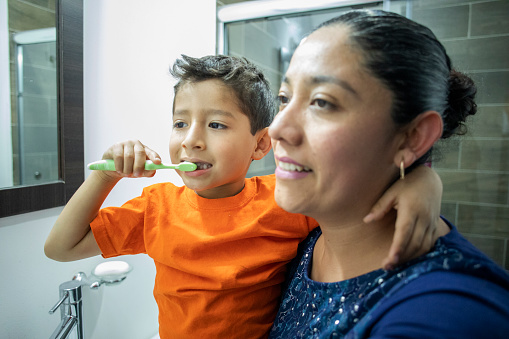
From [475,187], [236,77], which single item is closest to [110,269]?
[236,77]

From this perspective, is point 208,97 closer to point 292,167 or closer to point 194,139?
point 194,139

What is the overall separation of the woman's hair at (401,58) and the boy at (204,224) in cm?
34

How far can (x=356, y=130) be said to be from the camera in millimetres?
481

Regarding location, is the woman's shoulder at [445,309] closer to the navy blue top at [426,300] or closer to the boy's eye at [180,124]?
the navy blue top at [426,300]

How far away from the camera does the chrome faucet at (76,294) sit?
2.75 feet

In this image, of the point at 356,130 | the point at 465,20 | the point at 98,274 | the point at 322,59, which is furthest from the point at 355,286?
the point at 465,20

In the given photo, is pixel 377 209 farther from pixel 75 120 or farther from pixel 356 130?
pixel 75 120

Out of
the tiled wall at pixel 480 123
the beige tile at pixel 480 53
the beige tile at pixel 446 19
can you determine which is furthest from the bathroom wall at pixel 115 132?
the beige tile at pixel 480 53

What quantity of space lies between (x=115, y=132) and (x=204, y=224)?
1.57 feet

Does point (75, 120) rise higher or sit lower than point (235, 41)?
lower

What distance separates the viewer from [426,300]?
0.38 m

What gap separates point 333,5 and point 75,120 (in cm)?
106

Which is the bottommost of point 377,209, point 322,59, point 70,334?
point 70,334

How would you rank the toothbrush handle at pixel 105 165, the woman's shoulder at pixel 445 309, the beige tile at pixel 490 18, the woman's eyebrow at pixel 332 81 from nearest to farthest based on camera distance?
the woman's shoulder at pixel 445 309 < the woman's eyebrow at pixel 332 81 < the toothbrush handle at pixel 105 165 < the beige tile at pixel 490 18
